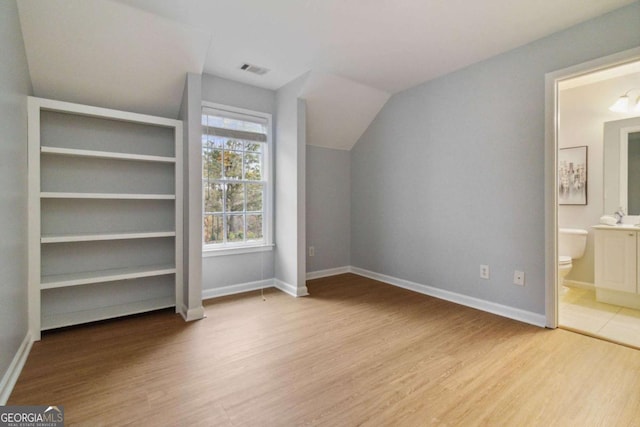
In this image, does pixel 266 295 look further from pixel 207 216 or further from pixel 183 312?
pixel 207 216

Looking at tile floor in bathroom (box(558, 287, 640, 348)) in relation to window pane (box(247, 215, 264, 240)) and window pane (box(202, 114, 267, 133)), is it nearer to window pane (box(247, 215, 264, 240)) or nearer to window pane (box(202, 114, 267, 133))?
window pane (box(247, 215, 264, 240))

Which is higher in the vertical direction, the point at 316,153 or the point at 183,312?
the point at 316,153

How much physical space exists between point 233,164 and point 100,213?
1355 mm

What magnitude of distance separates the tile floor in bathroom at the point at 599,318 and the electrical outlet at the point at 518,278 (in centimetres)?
43

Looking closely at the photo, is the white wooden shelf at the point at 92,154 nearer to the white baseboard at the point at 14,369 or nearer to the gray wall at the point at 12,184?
the gray wall at the point at 12,184

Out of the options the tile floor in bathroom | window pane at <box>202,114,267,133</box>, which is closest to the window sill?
window pane at <box>202,114,267,133</box>

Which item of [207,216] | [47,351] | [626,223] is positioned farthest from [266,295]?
[626,223]

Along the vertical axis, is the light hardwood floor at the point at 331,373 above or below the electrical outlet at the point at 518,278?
below

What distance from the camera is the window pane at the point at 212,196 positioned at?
3260mm

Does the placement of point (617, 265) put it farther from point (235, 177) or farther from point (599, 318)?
point (235, 177)

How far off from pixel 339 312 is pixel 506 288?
155 centimetres

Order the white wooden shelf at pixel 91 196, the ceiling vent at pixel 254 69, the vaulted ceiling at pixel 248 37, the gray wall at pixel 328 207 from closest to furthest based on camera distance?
1. the vaulted ceiling at pixel 248 37
2. the white wooden shelf at pixel 91 196
3. the ceiling vent at pixel 254 69
4. the gray wall at pixel 328 207

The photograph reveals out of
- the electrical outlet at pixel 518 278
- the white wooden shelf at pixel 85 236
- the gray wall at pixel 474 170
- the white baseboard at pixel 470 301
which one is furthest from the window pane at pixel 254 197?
the electrical outlet at pixel 518 278

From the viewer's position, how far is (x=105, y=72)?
2469 mm
